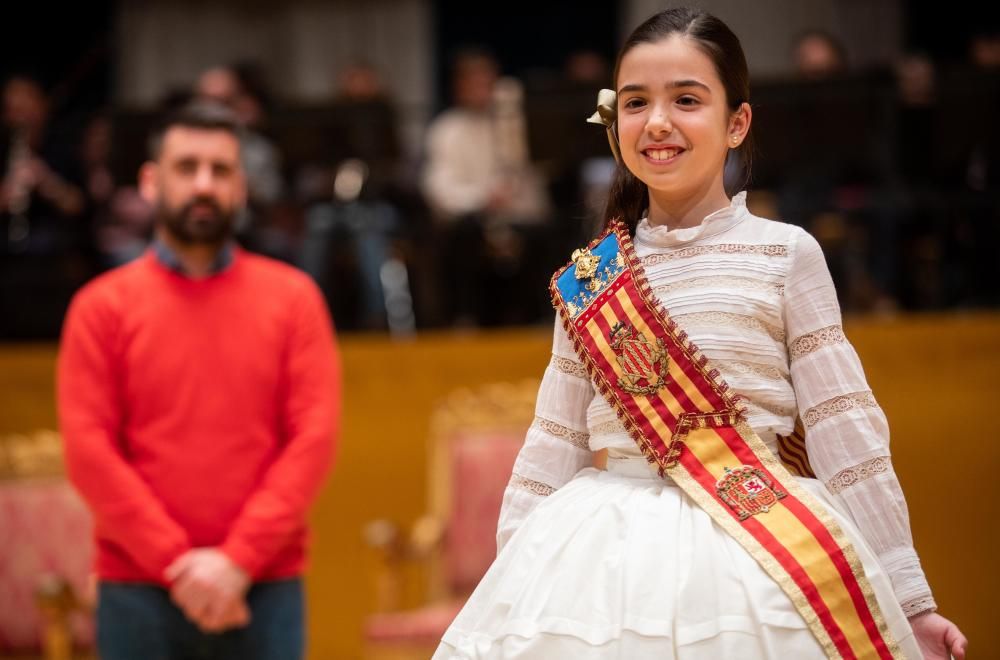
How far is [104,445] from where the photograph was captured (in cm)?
285

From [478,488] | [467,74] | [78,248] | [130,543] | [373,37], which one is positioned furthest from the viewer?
[373,37]

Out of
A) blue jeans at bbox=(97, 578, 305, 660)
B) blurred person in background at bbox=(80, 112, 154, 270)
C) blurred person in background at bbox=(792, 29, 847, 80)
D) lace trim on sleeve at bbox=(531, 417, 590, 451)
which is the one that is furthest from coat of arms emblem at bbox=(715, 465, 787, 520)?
blurred person in background at bbox=(80, 112, 154, 270)

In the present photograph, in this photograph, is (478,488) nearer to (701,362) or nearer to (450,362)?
(450,362)

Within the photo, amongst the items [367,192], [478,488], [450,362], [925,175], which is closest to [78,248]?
[367,192]

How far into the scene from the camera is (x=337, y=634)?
15.0 feet

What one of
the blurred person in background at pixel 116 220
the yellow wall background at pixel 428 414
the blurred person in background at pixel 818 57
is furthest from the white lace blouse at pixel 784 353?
the blurred person in background at pixel 116 220

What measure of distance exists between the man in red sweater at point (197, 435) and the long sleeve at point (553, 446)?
1.24m

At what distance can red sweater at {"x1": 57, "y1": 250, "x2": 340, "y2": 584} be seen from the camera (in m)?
2.83

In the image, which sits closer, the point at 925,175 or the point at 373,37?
the point at 925,175

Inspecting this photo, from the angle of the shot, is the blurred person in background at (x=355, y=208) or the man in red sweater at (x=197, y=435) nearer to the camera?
the man in red sweater at (x=197, y=435)

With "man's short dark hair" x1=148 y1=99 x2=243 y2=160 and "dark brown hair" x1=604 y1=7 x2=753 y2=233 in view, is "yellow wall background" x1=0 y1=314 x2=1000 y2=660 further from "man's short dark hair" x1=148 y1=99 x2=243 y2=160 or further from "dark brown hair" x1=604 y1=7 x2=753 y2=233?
"dark brown hair" x1=604 y1=7 x2=753 y2=233

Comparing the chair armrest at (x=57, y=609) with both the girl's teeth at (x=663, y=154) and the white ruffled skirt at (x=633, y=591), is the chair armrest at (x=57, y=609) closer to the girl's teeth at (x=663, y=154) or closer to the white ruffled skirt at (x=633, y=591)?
the white ruffled skirt at (x=633, y=591)

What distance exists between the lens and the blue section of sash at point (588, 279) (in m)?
1.70

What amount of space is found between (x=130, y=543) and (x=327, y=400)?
53cm
